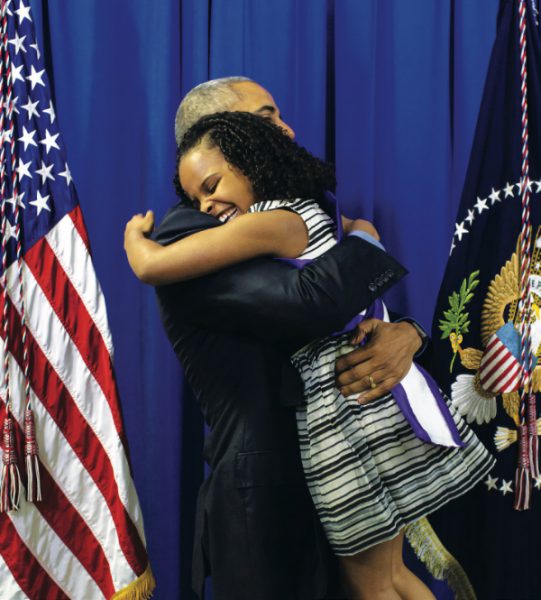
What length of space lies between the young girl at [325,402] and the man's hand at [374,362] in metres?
0.02

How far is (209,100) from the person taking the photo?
78.9 inches

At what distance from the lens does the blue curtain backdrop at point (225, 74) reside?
93.2 inches

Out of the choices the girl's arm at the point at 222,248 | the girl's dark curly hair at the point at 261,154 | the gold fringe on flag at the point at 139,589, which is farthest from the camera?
the gold fringe on flag at the point at 139,589

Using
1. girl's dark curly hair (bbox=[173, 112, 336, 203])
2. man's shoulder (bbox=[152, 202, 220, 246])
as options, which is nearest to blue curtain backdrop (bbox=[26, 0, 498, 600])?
girl's dark curly hair (bbox=[173, 112, 336, 203])

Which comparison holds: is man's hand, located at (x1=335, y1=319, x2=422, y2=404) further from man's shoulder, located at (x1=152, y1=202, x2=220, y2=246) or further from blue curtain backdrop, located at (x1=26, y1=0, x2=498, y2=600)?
blue curtain backdrop, located at (x1=26, y1=0, x2=498, y2=600)

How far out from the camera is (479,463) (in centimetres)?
167

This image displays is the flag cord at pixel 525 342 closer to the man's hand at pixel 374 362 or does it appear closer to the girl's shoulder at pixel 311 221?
the man's hand at pixel 374 362

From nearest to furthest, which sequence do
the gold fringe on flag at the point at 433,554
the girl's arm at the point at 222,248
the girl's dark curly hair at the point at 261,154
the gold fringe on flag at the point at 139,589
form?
the girl's arm at the point at 222,248 → the girl's dark curly hair at the point at 261,154 → the gold fringe on flag at the point at 433,554 → the gold fringe on flag at the point at 139,589

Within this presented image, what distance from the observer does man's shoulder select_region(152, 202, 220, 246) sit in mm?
1578

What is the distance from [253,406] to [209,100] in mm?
813

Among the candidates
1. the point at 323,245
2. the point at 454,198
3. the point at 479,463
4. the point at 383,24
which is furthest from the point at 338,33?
the point at 479,463

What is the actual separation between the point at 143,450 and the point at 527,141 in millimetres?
1369

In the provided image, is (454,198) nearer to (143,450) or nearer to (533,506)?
(533,506)

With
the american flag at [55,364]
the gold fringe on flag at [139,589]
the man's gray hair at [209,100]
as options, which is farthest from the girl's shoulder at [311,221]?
the gold fringe on flag at [139,589]
